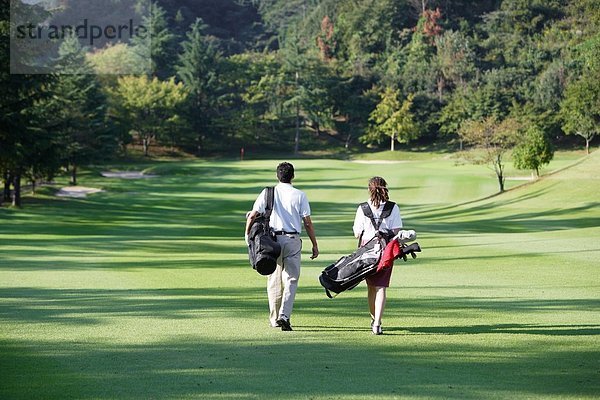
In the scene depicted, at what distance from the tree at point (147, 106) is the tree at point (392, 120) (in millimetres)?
20558

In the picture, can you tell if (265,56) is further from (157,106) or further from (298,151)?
(157,106)

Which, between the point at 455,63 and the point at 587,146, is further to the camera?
the point at 455,63

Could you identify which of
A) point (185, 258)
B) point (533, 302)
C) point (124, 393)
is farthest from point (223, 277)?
point (124, 393)

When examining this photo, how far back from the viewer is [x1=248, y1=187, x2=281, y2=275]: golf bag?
9500mm

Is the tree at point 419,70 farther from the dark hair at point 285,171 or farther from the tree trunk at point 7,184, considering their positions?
the dark hair at point 285,171

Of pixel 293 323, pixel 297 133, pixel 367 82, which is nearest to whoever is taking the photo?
pixel 293 323

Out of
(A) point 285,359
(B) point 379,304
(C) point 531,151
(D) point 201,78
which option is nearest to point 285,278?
(B) point 379,304

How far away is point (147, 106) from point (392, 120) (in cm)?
2500

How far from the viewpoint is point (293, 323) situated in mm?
10250

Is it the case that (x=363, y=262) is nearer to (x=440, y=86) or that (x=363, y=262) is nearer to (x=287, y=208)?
(x=287, y=208)

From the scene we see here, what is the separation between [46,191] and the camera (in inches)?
1860

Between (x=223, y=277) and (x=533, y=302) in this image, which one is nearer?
(x=533, y=302)

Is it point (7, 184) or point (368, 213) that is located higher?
point (368, 213)

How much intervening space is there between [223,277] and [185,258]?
14.4ft
